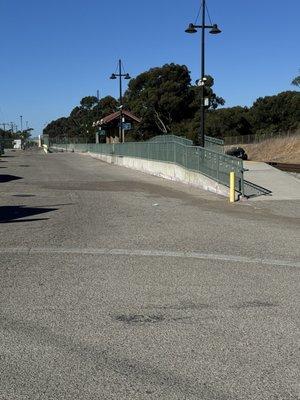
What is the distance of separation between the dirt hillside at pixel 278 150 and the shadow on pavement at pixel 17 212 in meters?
31.1

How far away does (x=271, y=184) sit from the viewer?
2188cm

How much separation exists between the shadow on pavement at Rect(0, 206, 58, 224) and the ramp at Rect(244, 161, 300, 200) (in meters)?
7.46

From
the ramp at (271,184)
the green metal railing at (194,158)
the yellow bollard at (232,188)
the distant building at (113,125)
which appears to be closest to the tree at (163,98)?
the distant building at (113,125)

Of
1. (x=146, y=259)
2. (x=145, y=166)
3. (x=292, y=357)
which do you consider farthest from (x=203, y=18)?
(x=292, y=357)

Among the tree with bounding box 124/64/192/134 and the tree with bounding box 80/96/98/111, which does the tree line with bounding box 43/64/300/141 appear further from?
the tree with bounding box 80/96/98/111

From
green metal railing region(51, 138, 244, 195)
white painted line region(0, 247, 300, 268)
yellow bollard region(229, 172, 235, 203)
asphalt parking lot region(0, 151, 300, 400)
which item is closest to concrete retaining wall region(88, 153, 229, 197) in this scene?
green metal railing region(51, 138, 244, 195)

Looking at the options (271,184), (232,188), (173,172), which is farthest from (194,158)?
(232,188)

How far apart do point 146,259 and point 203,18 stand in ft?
58.1

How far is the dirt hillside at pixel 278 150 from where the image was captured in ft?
151

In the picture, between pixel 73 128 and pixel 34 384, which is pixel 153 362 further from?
pixel 73 128

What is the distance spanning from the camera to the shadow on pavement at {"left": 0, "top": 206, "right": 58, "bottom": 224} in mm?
13531

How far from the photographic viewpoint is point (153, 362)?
4.66 metres

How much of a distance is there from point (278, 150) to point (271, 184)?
28905mm

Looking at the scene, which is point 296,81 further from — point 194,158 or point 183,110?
point 194,158
